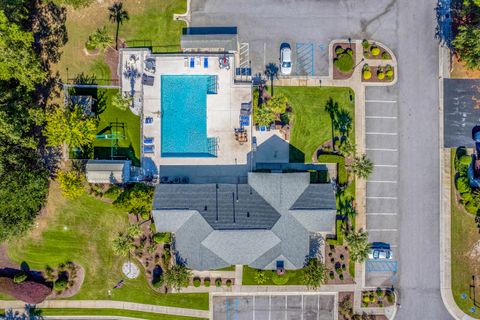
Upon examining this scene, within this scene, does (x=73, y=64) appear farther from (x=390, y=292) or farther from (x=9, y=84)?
(x=390, y=292)

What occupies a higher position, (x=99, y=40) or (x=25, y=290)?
(x=99, y=40)

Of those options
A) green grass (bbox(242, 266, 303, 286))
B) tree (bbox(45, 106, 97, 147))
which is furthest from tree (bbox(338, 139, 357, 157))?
tree (bbox(45, 106, 97, 147))

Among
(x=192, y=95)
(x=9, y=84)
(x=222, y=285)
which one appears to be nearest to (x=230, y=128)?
(x=192, y=95)

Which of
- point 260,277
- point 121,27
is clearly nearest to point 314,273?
point 260,277

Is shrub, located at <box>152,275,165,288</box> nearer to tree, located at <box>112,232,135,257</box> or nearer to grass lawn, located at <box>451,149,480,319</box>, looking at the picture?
tree, located at <box>112,232,135,257</box>

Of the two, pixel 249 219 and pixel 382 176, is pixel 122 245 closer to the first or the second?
pixel 249 219
